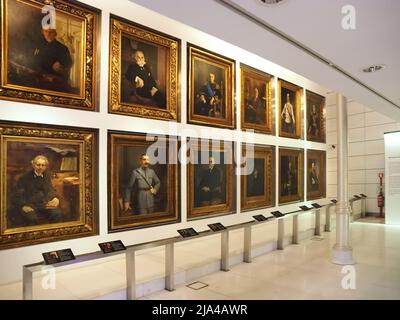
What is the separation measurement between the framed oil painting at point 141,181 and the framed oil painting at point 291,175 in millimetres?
4595

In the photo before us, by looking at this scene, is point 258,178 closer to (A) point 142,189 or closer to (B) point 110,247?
(A) point 142,189

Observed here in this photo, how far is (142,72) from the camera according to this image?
6160 millimetres

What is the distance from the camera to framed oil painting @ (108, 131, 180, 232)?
5.70m

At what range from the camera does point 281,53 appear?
11.8 ft

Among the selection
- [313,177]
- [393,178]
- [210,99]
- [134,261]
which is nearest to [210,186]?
[210,99]

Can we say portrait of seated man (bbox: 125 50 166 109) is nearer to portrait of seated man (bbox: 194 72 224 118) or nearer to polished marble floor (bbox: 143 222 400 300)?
portrait of seated man (bbox: 194 72 224 118)

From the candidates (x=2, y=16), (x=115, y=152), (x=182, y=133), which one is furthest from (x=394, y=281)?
(x=2, y=16)

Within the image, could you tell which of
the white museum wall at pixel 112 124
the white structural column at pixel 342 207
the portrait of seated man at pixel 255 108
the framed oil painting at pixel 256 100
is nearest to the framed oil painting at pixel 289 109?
the framed oil painting at pixel 256 100

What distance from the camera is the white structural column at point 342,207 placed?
19.6ft

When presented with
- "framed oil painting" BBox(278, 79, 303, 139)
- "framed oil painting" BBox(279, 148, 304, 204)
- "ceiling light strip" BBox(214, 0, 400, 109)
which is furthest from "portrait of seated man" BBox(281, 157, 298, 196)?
"ceiling light strip" BBox(214, 0, 400, 109)

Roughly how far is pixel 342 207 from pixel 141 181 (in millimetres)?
4129

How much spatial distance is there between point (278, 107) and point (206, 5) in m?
7.90

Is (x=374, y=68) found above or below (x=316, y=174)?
above
